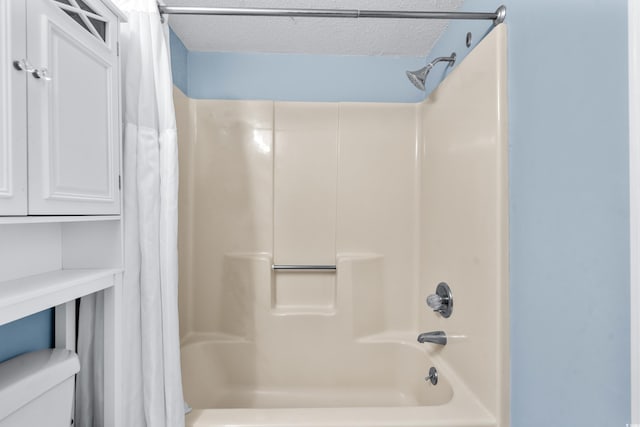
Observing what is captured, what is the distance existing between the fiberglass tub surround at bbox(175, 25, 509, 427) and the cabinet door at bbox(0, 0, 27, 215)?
1118 mm

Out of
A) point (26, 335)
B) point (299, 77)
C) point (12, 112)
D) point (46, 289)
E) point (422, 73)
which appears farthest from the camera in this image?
point (299, 77)

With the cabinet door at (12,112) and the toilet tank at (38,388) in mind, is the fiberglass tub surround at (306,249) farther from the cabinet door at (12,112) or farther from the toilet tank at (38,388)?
the cabinet door at (12,112)

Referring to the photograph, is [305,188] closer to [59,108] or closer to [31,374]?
[59,108]

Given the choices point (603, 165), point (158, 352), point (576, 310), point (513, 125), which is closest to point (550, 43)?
point (513, 125)

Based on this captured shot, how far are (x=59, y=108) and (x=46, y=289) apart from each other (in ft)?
1.42

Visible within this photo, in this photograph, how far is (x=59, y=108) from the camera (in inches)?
32.4

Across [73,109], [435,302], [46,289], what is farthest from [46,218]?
[435,302]

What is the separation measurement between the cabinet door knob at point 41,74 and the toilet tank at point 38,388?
2.33 ft

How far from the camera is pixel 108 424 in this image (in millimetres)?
1027

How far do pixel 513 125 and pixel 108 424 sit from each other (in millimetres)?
1541

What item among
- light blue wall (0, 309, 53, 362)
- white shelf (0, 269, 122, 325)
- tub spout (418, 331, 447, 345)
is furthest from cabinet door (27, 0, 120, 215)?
tub spout (418, 331, 447, 345)

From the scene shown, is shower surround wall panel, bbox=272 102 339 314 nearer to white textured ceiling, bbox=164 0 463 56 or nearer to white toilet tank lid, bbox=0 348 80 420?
white textured ceiling, bbox=164 0 463 56

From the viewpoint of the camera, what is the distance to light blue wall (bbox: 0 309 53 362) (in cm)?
92

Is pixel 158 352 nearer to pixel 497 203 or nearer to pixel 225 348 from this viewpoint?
pixel 225 348
